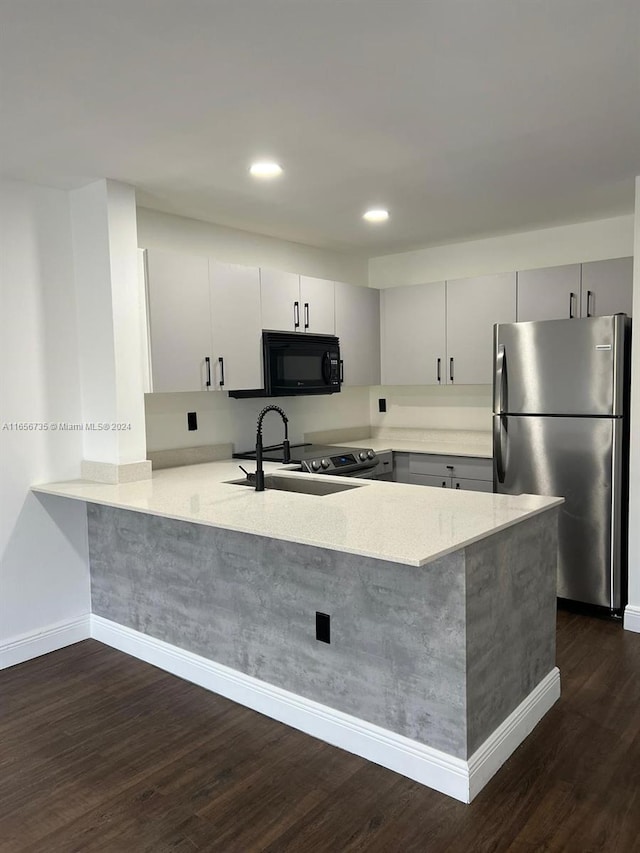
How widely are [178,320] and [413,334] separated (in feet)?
6.55

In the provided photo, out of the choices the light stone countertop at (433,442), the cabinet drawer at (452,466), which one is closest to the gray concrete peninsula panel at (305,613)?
the light stone countertop at (433,442)

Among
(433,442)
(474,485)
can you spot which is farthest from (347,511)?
(433,442)

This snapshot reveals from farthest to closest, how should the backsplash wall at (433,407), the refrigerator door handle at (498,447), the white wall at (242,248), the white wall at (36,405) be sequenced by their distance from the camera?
the backsplash wall at (433,407) → the refrigerator door handle at (498,447) → the white wall at (242,248) → the white wall at (36,405)

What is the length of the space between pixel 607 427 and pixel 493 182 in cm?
147

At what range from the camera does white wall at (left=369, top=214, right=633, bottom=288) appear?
4113 millimetres

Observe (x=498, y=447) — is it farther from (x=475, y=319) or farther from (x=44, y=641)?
(x=44, y=641)

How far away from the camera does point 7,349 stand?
3.15m

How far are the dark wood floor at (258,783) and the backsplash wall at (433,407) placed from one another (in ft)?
7.38

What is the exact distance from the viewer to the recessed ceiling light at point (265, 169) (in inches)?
113

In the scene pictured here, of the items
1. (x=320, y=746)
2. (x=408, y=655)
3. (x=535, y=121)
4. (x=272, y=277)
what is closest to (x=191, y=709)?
(x=320, y=746)

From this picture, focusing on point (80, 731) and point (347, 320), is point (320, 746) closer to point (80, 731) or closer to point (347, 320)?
point (80, 731)

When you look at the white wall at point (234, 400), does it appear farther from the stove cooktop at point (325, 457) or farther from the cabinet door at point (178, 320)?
the cabinet door at point (178, 320)

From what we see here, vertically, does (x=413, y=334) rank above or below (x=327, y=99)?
below

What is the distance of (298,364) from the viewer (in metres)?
4.18
